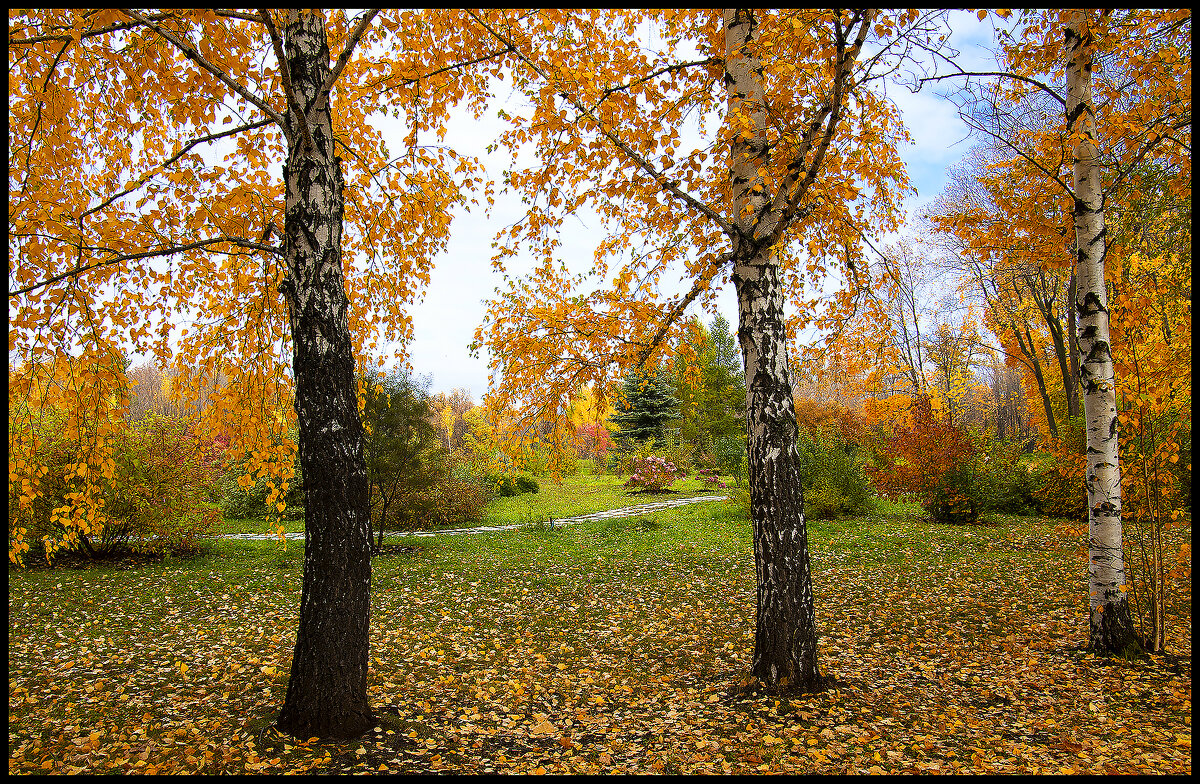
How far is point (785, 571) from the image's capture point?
4090 mm

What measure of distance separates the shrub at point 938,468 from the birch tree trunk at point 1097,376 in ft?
21.4

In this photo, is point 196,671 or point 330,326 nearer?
point 330,326

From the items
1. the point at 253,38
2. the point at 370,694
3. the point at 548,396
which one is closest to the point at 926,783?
the point at 370,694

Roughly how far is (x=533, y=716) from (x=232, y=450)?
3.14m

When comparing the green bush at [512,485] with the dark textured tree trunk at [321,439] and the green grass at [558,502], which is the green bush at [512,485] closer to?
the green grass at [558,502]

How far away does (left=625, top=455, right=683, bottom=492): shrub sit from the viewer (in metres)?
19.7

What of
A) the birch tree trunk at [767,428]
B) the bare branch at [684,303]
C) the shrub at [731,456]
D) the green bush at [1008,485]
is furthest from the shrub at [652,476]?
the birch tree trunk at [767,428]

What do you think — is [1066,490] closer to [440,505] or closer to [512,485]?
[440,505]

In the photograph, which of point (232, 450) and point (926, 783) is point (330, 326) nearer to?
point (232, 450)

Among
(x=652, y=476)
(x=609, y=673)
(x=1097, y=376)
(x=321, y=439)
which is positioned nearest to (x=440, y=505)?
(x=652, y=476)

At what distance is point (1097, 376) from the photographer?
442cm

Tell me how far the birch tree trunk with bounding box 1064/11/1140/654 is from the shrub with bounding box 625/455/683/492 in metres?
15.3

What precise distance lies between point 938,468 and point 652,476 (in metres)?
10.1

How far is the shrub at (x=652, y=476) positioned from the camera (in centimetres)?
1972
